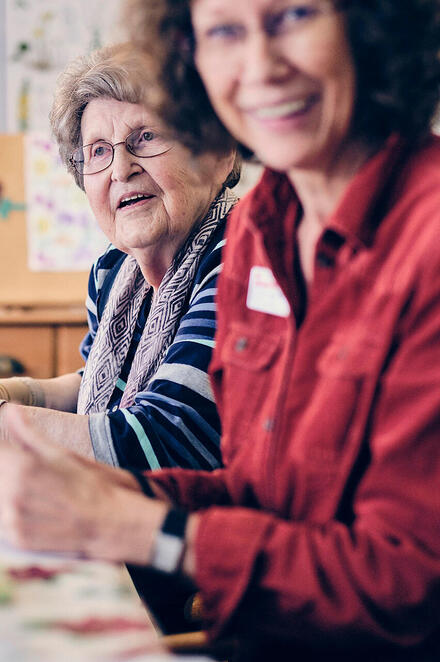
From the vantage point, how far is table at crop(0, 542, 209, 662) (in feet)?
1.72

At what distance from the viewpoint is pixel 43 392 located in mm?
1731

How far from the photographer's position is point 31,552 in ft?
2.33

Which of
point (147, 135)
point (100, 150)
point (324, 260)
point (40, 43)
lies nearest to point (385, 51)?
point (324, 260)

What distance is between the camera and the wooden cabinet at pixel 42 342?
2762 mm

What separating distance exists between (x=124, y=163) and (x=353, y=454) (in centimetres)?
92

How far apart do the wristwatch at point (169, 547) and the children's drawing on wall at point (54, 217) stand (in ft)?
8.13

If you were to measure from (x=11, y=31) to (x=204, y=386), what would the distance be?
274cm

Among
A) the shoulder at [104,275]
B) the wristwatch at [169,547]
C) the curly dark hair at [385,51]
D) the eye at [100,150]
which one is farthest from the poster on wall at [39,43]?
the wristwatch at [169,547]

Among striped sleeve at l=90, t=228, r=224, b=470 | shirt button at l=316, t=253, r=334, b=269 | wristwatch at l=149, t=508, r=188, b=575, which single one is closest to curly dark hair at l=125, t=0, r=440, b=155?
shirt button at l=316, t=253, r=334, b=269

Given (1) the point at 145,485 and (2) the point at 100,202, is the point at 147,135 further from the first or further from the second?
(1) the point at 145,485

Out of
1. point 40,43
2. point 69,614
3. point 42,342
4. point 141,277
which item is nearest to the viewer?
point 69,614

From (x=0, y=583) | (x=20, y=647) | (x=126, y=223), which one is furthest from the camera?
(x=126, y=223)

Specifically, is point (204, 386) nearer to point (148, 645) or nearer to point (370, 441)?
point (370, 441)

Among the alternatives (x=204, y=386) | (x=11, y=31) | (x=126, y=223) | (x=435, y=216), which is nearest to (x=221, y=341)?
(x=204, y=386)
